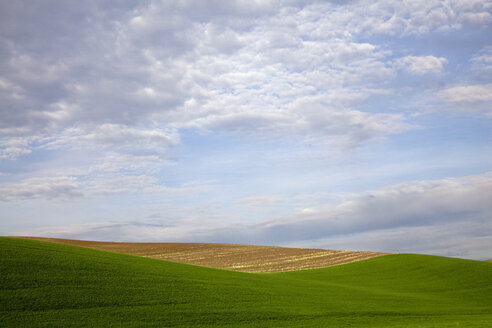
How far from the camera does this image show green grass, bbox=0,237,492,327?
1444 cm

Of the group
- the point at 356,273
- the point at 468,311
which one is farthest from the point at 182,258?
the point at 468,311

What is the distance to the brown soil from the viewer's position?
39.8 metres

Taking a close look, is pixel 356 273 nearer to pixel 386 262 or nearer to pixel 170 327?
pixel 386 262

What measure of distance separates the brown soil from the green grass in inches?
510

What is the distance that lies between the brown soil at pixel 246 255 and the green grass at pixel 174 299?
1296cm

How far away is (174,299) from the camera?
17156 millimetres

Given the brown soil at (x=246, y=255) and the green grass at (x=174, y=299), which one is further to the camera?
the brown soil at (x=246, y=255)

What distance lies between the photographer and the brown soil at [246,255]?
131ft

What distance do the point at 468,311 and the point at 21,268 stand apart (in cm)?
2423

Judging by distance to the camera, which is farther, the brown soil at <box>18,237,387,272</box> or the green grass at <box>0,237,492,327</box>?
the brown soil at <box>18,237,387,272</box>

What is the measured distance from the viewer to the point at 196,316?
15.7 m

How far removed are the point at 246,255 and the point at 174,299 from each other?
96.7ft

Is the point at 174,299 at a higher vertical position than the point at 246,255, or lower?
lower

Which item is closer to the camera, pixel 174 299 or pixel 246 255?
pixel 174 299
